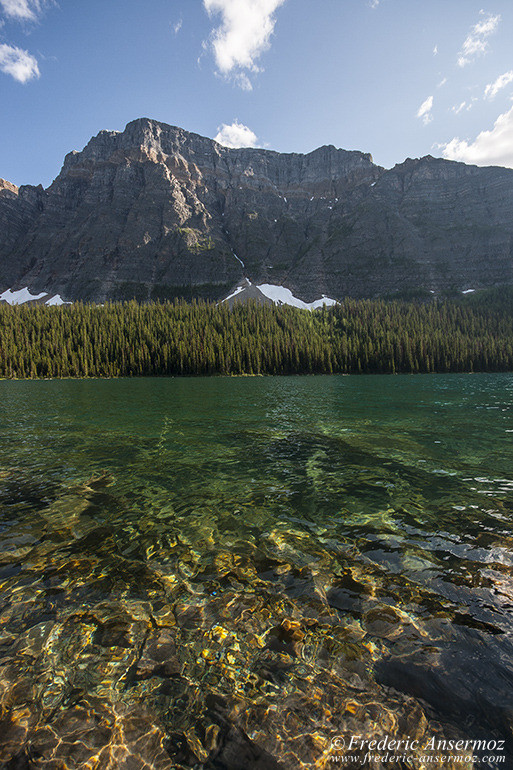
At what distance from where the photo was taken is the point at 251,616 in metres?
6.60

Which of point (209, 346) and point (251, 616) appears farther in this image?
point (209, 346)

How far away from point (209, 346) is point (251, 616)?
448ft

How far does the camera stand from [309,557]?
339 inches

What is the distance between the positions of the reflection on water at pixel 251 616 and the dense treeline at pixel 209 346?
125502mm

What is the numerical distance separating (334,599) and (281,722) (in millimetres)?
2747

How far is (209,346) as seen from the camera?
14038 cm

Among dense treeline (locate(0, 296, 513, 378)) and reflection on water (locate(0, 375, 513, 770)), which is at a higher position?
dense treeline (locate(0, 296, 513, 378))

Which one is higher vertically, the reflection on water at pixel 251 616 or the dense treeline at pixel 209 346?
the dense treeline at pixel 209 346

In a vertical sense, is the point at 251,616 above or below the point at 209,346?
below

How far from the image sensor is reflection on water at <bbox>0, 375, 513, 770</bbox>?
4461mm

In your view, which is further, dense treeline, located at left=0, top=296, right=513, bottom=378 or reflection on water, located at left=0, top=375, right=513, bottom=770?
dense treeline, located at left=0, top=296, right=513, bottom=378

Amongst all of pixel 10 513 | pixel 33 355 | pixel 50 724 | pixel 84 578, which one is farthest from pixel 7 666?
pixel 33 355

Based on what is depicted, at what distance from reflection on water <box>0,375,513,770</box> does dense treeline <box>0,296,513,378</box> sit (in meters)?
126

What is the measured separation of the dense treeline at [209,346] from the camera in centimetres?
13450
